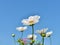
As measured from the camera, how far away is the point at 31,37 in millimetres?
1110

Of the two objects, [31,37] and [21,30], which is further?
[21,30]

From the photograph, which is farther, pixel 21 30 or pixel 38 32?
pixel 21 30

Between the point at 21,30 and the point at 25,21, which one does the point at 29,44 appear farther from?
the point at 21,30

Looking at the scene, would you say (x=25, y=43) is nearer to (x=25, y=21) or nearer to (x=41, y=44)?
(x=41, y=44)

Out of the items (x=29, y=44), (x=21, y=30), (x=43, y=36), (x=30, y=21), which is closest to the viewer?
(x=29, y=44)

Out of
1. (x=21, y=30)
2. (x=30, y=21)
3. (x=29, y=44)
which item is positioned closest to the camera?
(x=29, y=44)

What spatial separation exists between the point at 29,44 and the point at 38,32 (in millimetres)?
209

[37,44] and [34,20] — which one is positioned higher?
[34,20]

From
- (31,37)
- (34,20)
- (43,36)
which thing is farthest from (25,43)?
(34,20)

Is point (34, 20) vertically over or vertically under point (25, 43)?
over

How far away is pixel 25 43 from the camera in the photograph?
3.59 feet

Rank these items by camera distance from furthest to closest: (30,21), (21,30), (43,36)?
(21,30) < (30,21) < (43,36)

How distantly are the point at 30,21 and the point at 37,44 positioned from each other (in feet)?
0.79

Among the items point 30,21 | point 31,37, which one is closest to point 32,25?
point 30,21
